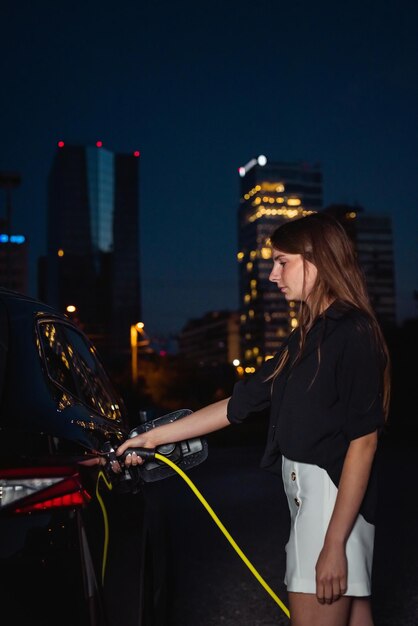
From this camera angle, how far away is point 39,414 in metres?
2.43

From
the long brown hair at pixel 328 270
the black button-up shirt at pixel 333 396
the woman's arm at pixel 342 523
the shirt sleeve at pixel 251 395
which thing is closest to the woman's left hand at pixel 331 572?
the woman's arm at pixel 342 523

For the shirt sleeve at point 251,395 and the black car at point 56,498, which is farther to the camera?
the shirt sleeve at point 251,395

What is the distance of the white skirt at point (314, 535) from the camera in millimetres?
2506

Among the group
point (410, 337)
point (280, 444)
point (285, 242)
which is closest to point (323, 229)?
point (285, 242)

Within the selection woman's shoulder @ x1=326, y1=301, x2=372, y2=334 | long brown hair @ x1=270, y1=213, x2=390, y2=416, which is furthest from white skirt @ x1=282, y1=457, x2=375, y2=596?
woman's shoulder @ x1=326, y1=301, x2=372, y2=334

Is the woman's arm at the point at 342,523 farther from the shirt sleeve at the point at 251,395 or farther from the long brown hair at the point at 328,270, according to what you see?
the shirt sleeve at the point at 251,395

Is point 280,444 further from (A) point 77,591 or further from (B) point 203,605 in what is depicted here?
(B) point 203,605

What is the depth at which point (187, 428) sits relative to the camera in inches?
120

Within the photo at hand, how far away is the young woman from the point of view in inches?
97.3

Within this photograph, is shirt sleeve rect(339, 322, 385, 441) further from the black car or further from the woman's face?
the black car

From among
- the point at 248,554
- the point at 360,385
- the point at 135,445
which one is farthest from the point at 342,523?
the point at 248,554

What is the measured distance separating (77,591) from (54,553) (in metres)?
0.13

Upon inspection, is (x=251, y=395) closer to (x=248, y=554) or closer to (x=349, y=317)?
(x=349, y=317)

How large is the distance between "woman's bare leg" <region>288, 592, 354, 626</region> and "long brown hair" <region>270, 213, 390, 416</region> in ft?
1.87
